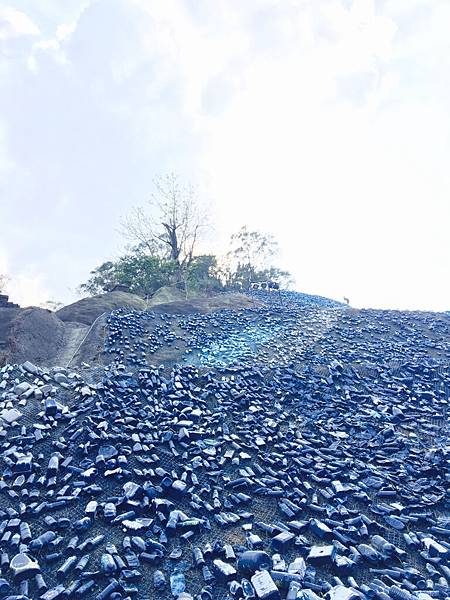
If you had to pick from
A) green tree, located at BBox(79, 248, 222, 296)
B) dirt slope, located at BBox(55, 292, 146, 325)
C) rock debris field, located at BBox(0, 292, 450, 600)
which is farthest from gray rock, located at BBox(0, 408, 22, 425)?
green tree, located at BBox(79, 248, 222, 296)

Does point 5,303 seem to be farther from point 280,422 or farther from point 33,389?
point 280,422

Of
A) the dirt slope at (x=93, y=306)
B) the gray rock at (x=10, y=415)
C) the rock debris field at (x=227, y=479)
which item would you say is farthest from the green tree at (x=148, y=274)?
the gray rock at (x=10, y=415)

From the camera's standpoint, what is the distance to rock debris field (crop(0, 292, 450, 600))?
394 cm

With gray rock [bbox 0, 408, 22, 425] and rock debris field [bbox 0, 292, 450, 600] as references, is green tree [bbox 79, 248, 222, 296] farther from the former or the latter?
gray rock [bbox 0, 408, 22, 425]

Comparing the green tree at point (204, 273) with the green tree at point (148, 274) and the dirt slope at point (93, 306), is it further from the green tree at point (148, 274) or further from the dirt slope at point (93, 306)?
the dirt slope at point (93, 306)

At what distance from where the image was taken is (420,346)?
1103 cm

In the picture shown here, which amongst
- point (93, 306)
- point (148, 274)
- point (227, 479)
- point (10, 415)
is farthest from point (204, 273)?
point (227, 479)

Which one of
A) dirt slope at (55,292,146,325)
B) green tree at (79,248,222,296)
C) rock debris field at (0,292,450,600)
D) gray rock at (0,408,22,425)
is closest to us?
rock debris field at (0,292,450,600)

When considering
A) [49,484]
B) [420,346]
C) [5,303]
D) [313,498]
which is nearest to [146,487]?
[49,484]

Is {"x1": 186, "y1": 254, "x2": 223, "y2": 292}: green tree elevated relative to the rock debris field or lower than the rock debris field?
elevated

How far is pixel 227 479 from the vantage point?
17.9ft

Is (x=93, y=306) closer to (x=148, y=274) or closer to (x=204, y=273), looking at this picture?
(x=148, y=274)

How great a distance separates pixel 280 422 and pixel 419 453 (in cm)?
223

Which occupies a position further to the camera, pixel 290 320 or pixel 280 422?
pixel 290 320
